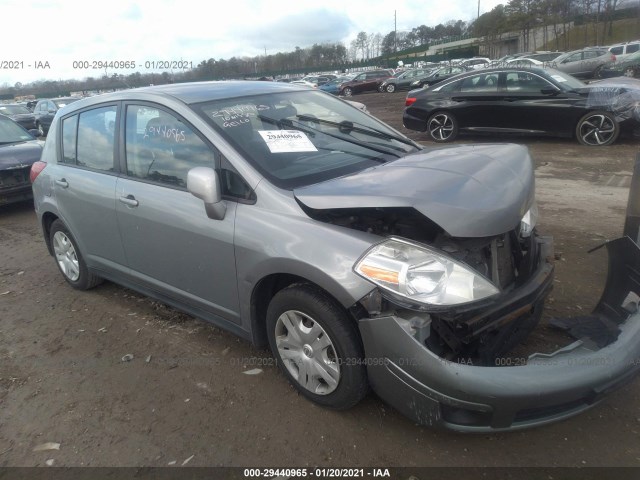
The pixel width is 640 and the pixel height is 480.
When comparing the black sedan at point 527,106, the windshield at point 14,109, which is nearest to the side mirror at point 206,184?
the black sedan at point 527,106

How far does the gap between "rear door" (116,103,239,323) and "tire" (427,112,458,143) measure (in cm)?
862

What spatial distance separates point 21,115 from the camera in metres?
19.1

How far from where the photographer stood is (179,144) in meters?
3.08

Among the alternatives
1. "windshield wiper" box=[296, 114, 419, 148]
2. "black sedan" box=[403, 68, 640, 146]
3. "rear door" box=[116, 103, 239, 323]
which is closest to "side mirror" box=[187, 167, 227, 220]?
"rear door" box=[116, 103, 239, 323]

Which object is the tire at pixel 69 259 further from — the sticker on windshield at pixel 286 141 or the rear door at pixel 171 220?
the sticker on windshield at pixel 286 141

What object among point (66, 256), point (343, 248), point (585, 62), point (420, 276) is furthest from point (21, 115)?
point (585, 62)

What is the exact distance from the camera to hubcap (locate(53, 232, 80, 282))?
4.37 metres

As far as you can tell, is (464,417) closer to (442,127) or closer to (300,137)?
(300,137)

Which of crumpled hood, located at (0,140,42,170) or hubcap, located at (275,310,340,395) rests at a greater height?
crumpled hood, located at (0,140,42,170)

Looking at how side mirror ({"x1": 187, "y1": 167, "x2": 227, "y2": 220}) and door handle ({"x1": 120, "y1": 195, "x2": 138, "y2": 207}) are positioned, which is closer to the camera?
side mirror ({"x1": 187, "y1": 167, "x2": 227, "y2": 220})

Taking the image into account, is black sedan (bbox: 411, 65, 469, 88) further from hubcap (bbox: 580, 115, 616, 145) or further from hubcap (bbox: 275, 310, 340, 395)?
hubcap (bbox: 275, 310, 340, 395)

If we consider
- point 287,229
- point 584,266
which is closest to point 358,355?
point 287,229

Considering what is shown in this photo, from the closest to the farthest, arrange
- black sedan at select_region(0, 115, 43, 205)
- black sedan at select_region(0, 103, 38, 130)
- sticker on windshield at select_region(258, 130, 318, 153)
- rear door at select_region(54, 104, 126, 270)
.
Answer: sticker on windshield at select_region(258, 130, 318, 153)
rear door at select_region(54, 104, 126, 270)
black sedan at select_region(0, 115, 43, 205)
black sedan at select_region(0, 103, 38, 130)

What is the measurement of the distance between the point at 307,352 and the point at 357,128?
1804 mm
